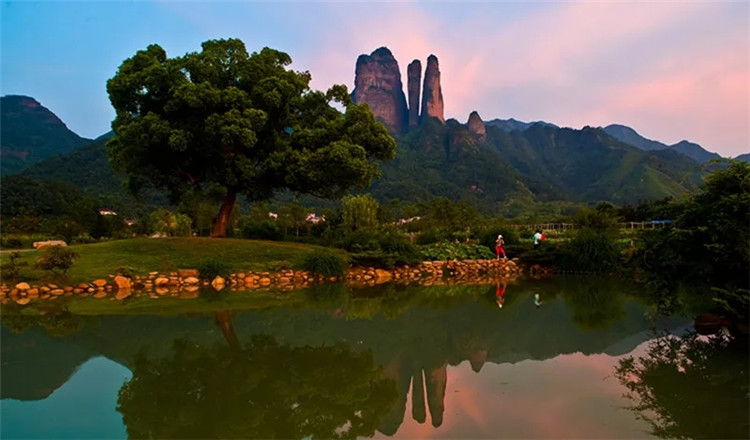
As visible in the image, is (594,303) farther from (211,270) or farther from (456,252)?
(211,270)

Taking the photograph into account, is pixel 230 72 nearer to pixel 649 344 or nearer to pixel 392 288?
pixel 392 288

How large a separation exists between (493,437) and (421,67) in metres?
161

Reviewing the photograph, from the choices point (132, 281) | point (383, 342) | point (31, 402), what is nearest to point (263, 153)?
point (132, 281)

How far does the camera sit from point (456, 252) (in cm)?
1786

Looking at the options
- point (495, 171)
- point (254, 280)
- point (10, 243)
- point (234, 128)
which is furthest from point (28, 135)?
point (254, 280)

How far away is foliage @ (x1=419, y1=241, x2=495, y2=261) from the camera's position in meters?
17.5

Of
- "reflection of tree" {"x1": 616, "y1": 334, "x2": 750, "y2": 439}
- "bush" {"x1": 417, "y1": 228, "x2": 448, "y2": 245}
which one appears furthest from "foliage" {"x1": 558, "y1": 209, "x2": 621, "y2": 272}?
"reflection of tree" {"x1": 616, "y1": 334, "x2": 750, "y2": 439}

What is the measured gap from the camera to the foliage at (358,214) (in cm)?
2170

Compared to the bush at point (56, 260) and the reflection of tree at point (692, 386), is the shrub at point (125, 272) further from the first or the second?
the reflection of tree at point (692, 386)

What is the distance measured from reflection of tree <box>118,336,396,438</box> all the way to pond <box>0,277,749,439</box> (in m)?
0.02

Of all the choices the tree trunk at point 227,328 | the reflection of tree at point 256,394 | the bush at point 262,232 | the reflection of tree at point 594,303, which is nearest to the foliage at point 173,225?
the bush at point 262,232

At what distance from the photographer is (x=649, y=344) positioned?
21.7ft

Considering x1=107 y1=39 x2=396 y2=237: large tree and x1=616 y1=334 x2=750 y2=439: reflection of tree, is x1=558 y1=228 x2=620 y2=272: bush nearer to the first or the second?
x1=107 y1=39 x2=396 y2=237: large tree

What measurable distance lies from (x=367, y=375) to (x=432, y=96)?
14370cm
